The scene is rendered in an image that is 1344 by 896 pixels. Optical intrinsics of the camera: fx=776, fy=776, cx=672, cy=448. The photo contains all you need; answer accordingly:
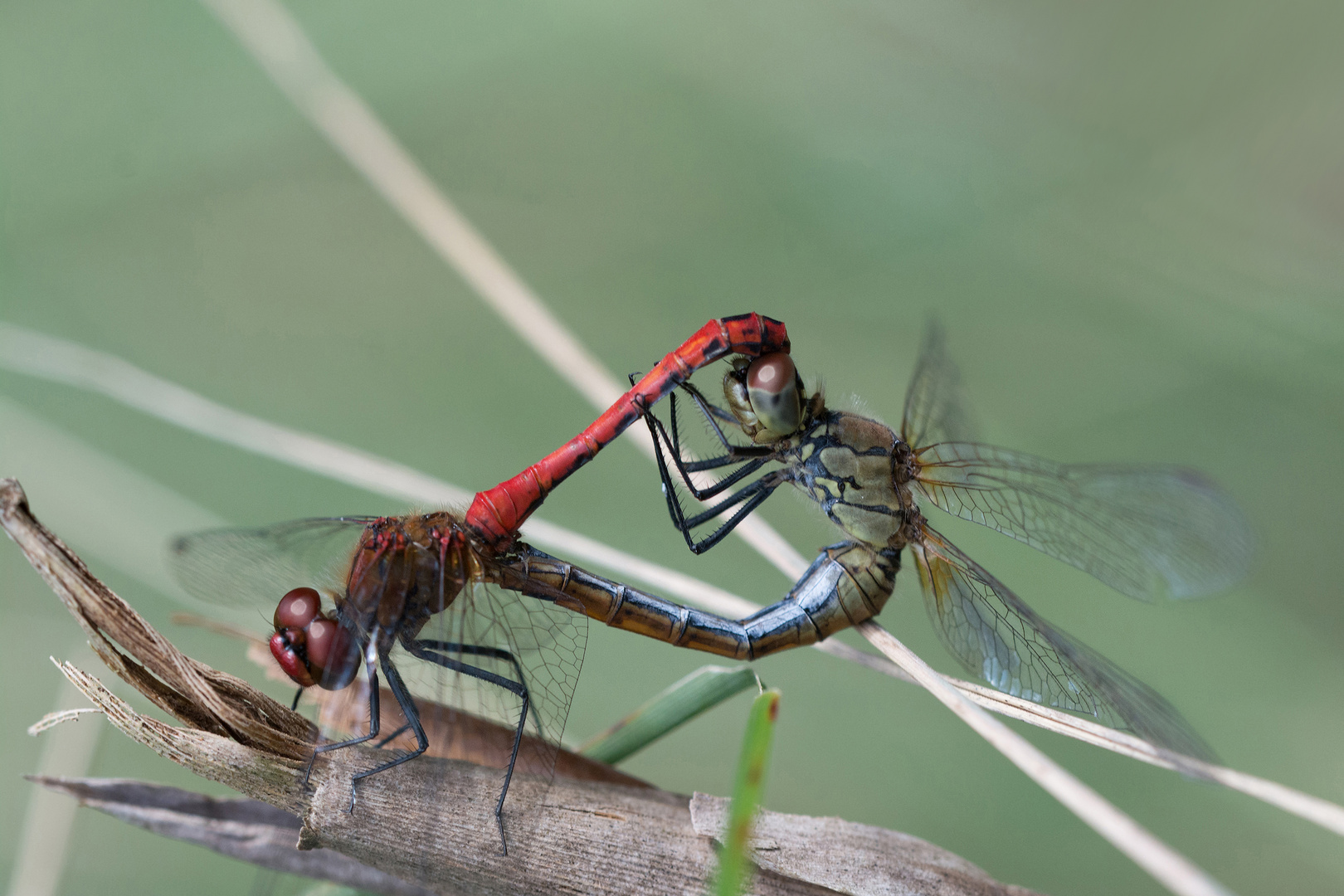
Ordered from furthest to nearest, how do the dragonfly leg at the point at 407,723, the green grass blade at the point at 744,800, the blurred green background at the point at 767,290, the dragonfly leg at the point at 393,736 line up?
the blurred green background at the point at 767,290
the dragonfly leg at the point at 393,736
the dragonfly leg at the point at 407,723
the green grass blade at the point at 744,800

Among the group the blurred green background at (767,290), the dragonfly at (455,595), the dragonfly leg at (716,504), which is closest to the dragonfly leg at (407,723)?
the dragonfly at (455,595)

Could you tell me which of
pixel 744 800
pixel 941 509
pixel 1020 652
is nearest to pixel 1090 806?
pixel 744 800

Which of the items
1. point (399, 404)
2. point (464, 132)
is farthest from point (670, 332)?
point (464, 132)

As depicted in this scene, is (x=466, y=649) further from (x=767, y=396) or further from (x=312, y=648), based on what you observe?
(x=767, y=396)

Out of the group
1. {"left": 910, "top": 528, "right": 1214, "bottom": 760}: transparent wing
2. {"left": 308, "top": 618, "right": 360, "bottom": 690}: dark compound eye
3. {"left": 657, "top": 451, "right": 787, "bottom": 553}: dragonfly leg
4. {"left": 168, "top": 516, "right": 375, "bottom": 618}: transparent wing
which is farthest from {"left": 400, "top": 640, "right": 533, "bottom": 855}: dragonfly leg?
{"left": 910, "top": 528, "right": 1214, "bottom": 760}: transparent wing

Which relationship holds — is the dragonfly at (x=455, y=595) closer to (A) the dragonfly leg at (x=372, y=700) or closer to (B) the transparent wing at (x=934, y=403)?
(A) the dragonfly leg at (x=372, y=700)

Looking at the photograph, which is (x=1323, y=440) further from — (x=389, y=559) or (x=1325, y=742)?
(x=389, y=559)
